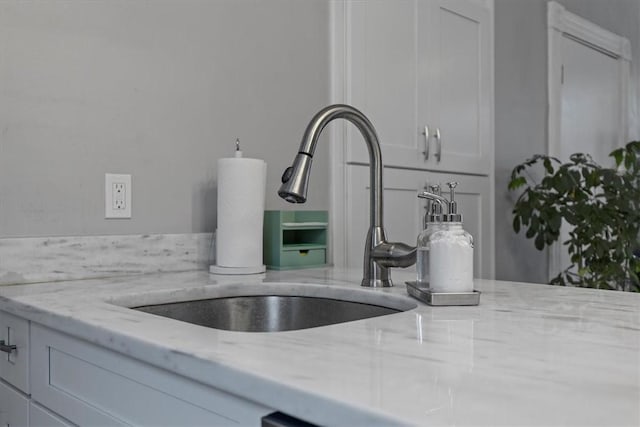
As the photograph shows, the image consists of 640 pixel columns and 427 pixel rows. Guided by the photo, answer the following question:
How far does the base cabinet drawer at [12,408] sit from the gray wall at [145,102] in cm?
38

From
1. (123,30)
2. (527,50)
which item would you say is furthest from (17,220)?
(527,50)

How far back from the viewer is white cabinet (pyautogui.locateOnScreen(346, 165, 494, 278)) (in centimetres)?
205

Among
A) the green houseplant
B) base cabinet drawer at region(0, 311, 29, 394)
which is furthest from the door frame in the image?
base cabinet drawer at region(0, 311, 29, 394)

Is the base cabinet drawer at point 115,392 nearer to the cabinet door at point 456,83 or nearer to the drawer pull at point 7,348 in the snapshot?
the drawer pull at point 7,348

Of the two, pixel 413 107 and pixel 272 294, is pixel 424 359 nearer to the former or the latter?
pixel 272 294

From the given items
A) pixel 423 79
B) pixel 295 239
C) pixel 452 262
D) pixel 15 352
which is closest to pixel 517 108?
pixel 423 79

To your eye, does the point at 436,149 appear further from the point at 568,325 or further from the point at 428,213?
the point at 568,325

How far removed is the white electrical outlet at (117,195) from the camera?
1481 millimetres

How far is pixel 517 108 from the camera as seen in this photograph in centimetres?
287

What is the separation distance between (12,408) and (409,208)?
59.2 inches

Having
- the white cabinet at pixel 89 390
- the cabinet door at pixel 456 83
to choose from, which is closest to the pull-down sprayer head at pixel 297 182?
the white cabinet at pixel 89 390

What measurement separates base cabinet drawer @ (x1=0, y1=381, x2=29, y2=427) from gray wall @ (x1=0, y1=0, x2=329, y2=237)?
0.38m

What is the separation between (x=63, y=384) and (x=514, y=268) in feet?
7.48

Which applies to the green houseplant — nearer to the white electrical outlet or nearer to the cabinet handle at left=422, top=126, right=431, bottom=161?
the cabinet handle at left=422, top=126, right=431, bottom=161
